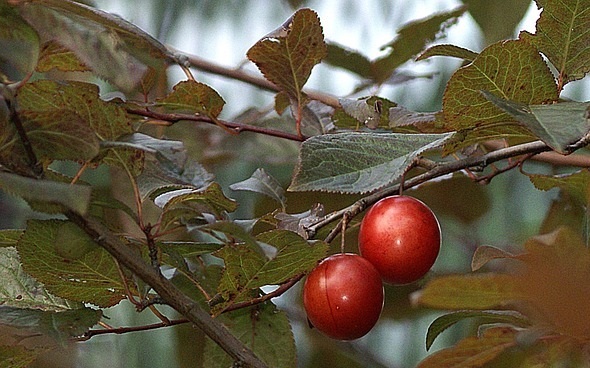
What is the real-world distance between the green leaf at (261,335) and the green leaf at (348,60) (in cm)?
33

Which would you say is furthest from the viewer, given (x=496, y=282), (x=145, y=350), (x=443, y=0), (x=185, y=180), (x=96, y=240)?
(x=443, y=0)

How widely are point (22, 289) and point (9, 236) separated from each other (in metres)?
0.04

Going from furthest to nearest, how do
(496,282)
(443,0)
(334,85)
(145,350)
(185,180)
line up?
(334,85)
(443,0)
(145,350)
(185,180)
(496,282)

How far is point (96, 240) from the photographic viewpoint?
1.25 ft

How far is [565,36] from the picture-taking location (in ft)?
1.51

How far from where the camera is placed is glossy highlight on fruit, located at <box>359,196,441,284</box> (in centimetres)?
49

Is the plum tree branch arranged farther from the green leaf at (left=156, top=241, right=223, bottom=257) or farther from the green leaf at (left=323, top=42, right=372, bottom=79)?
the green leaf at (left=323, top=42, right=372, bottom=79)

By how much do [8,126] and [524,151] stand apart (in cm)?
29

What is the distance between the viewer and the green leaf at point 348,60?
812 millimetres

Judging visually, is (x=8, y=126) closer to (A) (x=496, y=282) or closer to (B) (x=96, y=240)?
(B) (x=96, y=240)

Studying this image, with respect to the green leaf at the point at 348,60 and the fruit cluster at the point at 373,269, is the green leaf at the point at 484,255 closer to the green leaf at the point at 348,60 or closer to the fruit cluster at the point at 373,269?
the fruit cluster at the point at 373,269

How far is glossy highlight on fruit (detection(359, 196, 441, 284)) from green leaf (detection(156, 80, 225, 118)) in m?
0.15

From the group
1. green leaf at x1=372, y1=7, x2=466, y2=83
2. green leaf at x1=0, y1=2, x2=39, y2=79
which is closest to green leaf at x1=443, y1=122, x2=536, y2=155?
green leaf at x1=0, y1=2, x2=39, y2=79

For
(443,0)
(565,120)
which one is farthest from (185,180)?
(443,0)
